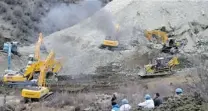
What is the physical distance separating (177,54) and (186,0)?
6.56 meters

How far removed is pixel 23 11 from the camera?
124 ft

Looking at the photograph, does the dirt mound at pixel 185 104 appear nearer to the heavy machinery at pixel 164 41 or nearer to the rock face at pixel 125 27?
the rock face at pixel 125 27

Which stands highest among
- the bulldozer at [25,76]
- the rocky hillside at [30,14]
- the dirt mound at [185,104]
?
the rocky hillside at [30,14]

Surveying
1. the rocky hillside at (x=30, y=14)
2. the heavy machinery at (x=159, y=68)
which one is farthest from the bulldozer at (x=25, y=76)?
the rocky hillside at (x=30, y=14)

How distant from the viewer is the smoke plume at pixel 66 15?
37.9 m

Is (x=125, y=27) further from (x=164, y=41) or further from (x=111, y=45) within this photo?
(x=164, y=41)

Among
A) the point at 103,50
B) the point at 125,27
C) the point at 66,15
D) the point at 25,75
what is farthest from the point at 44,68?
the point at 66,15

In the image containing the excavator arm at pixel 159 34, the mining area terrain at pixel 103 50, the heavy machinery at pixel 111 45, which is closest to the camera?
the mining area terrain at pixel 103 50

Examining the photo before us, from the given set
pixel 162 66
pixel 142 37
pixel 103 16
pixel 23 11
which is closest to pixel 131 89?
pixel 162 66

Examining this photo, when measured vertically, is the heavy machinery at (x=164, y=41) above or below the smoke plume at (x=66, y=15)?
below

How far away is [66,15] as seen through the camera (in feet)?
132

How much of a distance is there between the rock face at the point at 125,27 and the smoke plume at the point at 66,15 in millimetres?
5818

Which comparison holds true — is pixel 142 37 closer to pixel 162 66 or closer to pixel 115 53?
pixel 115 53

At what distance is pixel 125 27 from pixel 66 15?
426 inches
